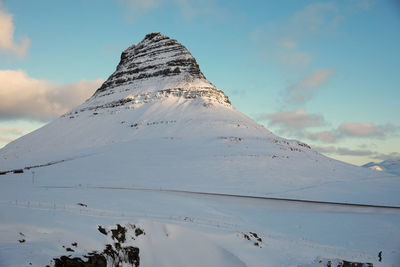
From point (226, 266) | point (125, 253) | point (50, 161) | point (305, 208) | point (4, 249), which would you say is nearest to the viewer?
point (4, 249)

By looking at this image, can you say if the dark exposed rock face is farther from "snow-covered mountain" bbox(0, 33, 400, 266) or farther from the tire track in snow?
the tire track in snow

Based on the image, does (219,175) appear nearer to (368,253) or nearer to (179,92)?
(368,253)

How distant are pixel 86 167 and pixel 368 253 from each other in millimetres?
47990

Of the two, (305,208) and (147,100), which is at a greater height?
(147,100)

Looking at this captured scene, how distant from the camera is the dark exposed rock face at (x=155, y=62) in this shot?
→ 125m

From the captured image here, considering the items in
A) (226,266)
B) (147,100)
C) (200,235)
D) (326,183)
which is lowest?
(226,266)

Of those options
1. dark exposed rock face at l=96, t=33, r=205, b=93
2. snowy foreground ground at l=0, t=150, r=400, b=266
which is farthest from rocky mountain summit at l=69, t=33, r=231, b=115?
snowy foreground ground at l=0, t=150, r=400, b=266

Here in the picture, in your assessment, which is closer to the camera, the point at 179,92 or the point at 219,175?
the point at 219,175

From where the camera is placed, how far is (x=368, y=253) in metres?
28.0

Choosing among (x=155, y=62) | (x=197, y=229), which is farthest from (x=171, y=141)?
(x=155, y=62)

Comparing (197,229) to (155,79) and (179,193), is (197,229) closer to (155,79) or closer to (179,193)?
(179,193)

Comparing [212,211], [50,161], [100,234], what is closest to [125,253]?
[100,234]

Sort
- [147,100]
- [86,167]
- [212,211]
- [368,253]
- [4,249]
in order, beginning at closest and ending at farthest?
[4,249]
[368,253]
[212,211]
[86,167]
[147,100]

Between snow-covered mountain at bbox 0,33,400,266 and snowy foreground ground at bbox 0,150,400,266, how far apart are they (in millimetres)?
103
